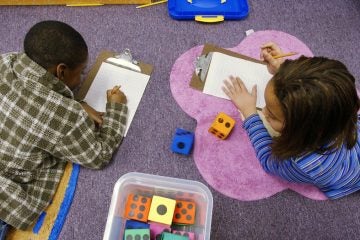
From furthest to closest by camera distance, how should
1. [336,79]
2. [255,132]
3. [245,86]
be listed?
1. [245,86]
2. [255,132]
3. [336,79]

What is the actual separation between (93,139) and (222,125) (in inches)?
14.6

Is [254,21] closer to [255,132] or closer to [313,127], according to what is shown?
[255,132]

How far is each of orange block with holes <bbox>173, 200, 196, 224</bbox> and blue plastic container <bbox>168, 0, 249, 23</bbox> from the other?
27.2 inches

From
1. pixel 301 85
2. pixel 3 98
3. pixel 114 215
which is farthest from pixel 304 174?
pixel 3 98

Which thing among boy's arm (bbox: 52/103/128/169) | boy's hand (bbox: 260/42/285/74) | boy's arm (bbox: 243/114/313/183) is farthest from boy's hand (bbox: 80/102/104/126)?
boy's hand (bbox: 260/42/285/74)

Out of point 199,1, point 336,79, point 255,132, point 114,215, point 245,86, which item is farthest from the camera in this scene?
point 199,1

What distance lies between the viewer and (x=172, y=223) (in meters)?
0.82

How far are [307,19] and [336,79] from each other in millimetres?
716

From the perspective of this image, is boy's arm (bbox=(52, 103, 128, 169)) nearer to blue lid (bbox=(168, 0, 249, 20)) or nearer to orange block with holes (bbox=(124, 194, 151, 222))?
orange block with holes (bbox=(124, 194, 151, 222))

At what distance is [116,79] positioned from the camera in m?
1.08

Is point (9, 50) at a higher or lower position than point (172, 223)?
higher

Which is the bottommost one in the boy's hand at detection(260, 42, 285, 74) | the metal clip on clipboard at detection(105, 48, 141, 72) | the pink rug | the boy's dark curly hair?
the pink rug

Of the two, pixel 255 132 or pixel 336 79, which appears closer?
pixel 336 79

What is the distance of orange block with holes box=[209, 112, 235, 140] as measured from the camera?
992 millimetres
